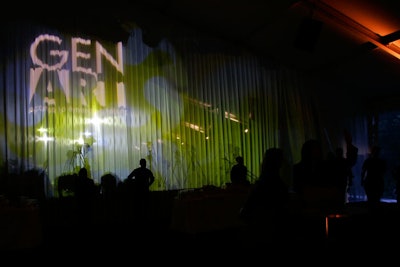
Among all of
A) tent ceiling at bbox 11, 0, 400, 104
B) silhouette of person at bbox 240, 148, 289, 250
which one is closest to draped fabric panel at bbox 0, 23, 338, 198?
tent ceiling at bbox 11, 0, 400, 104

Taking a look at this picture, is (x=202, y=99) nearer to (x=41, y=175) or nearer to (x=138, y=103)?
(x=138, y=103)

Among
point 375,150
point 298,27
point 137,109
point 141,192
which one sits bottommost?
point 141,192

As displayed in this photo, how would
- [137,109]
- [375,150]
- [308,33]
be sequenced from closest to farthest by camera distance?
[308,33]
[375,150]
[137,109]

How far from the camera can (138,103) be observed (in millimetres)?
7801

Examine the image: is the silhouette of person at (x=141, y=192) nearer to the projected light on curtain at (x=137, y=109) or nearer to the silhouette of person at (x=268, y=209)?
the projected light on curtain at (x=137, y=109)

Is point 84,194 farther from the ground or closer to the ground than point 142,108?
closer to the ground

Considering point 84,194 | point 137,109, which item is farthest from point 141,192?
point 137,109

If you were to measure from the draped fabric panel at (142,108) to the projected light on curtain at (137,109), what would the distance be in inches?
0.8

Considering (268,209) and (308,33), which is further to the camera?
(308,33)

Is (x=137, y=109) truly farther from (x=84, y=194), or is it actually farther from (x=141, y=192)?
(x=84, y=194)

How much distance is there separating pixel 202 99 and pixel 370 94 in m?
4.62

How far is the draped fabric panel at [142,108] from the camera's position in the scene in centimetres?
674

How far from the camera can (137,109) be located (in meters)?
7.78

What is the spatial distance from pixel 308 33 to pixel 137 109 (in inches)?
147
